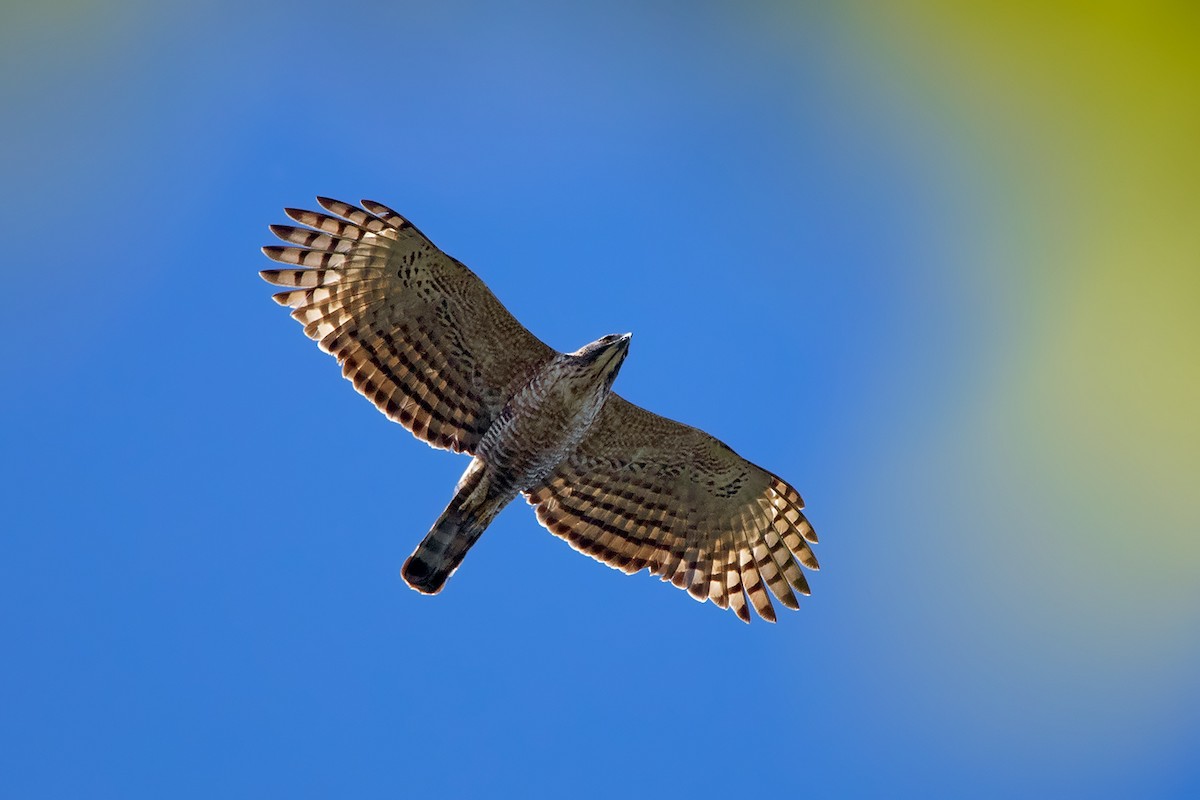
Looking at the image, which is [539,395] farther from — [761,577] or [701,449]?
[761,577]

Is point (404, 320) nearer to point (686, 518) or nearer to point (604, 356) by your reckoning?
point (604, 356)

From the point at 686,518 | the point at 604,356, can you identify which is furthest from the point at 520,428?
the point at 686,518

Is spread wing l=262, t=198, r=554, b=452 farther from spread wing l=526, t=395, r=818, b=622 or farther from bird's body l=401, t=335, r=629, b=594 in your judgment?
spread wing l=526, t=395, r=818, b=622

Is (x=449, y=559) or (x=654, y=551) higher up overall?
(x=654, y=551)

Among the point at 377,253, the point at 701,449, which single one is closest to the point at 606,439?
the point at 701,449

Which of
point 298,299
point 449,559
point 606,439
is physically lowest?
point 449,559

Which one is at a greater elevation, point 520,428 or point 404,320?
point 404,320

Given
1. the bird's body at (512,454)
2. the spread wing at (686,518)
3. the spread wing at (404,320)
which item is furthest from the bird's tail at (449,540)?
the spread wing at (686,518)
